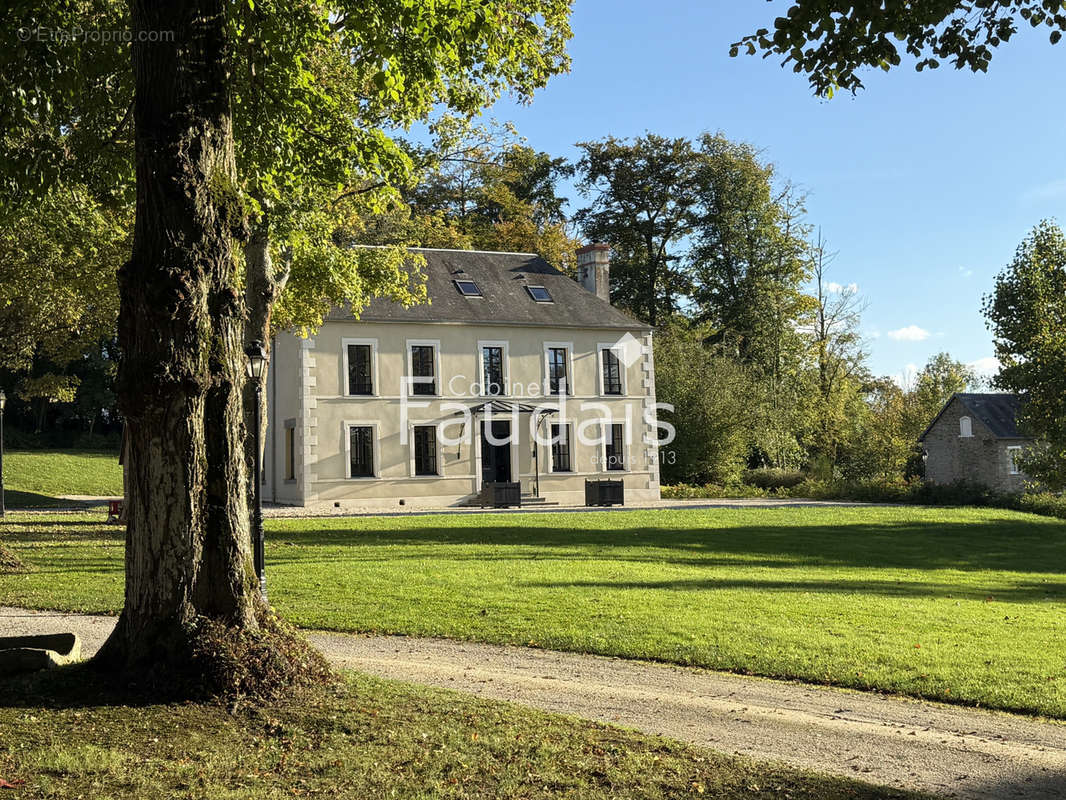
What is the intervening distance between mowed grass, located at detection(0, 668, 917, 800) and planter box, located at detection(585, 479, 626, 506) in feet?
87.2

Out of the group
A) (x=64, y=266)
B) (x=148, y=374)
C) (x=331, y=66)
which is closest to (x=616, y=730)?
(x=148, y=374)

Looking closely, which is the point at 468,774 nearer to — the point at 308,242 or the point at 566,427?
the point at 308,242

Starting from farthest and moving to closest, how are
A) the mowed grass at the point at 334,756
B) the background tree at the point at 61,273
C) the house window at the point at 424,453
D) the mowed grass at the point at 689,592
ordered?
the house window at the point at 424,453, the background tree at the point at 61,273, the mowed grass at the point at 689,592, the mowed grass at the point at 334,756

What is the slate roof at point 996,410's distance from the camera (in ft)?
148

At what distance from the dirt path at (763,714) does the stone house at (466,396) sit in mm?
22577

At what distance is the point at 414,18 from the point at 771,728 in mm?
6664

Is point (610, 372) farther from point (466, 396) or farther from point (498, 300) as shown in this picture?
point (466, 396)

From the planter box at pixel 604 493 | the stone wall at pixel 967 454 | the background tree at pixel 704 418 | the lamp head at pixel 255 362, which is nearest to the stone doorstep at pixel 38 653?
the lamp head at pixel 255 362

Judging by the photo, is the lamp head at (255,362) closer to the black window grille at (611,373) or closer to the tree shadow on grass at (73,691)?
the tree shadow on grass at (73,691)

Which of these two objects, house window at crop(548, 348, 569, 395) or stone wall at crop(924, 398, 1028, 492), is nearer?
house window at crop(548, 348, 569, 395)

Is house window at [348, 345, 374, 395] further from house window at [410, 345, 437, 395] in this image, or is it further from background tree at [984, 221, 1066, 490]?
background tree at [984, 221, 1066, 490]

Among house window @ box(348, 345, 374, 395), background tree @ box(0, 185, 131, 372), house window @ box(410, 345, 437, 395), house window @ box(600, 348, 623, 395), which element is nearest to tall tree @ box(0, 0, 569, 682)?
background tree @ box(0, 185, 131, 372)

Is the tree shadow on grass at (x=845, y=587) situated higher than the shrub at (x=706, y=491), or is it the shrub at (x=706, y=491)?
the shrub at (x=706, y=491)

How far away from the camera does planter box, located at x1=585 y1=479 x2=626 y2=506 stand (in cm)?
3316
